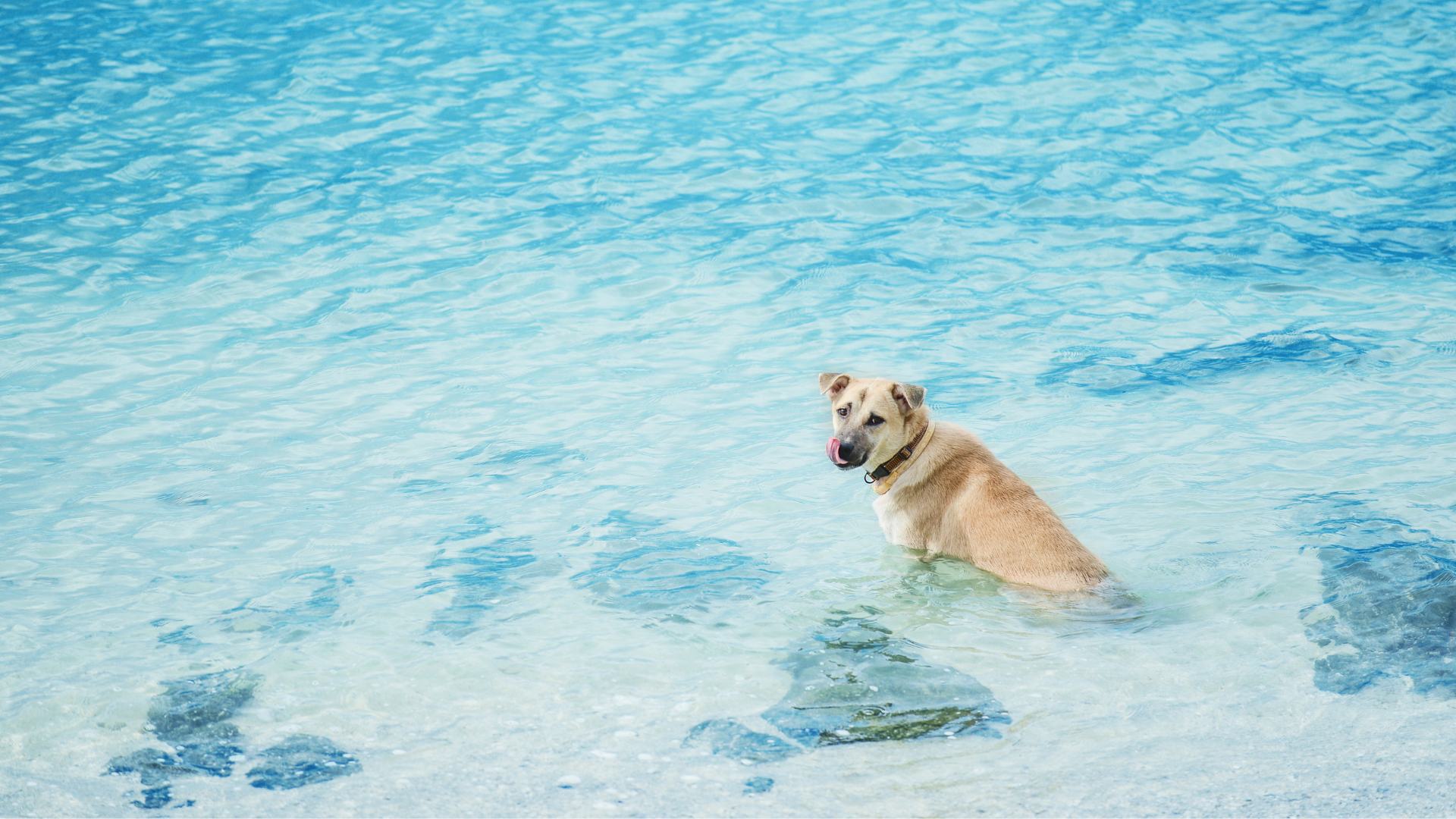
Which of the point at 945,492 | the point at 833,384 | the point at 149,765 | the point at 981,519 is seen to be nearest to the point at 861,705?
the point at 981,519

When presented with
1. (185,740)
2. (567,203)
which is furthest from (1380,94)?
(185,740)

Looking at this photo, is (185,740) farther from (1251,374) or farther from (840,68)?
(840,68)

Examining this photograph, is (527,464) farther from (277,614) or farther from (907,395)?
(907,395)

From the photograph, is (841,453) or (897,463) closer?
(841,453)

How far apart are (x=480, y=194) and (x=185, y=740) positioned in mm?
9266

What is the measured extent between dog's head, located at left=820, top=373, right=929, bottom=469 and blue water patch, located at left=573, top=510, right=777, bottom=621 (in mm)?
1011

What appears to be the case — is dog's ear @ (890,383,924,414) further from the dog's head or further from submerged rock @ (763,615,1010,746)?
submerged rock @ (763,615,1010,746)

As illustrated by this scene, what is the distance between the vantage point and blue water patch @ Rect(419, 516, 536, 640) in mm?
6793

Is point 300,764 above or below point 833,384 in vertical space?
below

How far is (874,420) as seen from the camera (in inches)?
261

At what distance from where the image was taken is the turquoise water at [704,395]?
546cm

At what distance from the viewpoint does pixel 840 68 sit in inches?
683

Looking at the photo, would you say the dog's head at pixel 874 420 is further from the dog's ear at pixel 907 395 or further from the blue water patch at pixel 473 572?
the blue water patch at pixel 473 572

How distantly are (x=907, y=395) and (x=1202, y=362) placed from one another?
4346 millimetres
